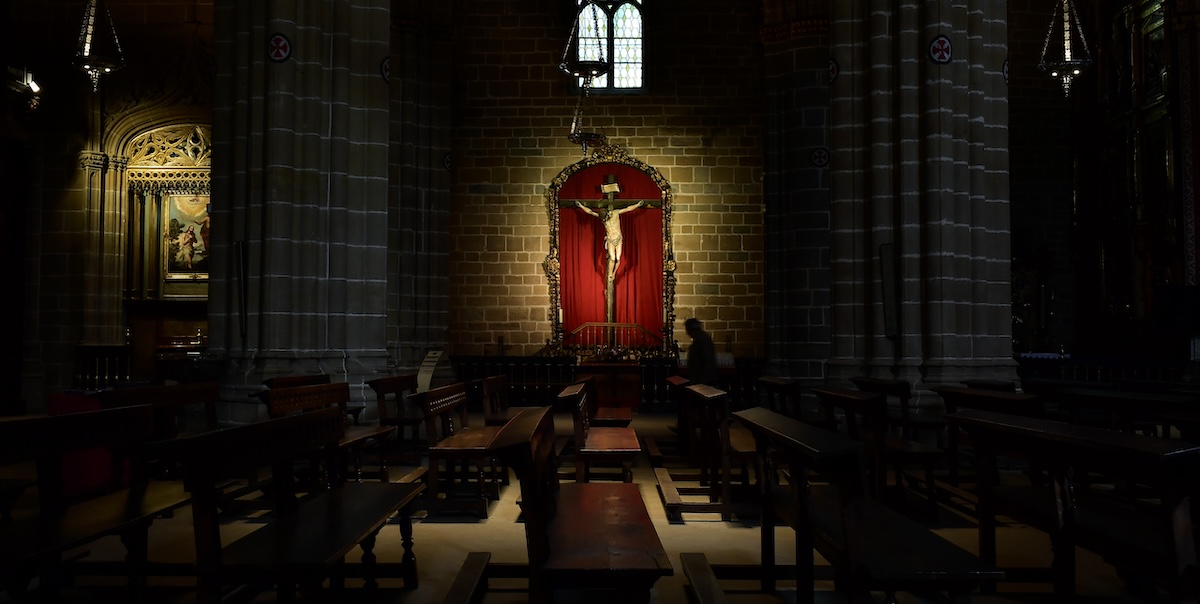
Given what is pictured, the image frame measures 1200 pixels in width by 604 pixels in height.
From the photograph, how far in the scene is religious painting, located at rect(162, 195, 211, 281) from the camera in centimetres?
1658

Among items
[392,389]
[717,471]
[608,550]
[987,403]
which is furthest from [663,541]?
[392,389]

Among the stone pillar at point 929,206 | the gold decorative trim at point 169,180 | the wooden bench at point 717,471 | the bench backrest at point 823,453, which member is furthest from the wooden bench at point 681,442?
the gold decorative trim at point 169,180

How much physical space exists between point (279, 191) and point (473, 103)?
983cm

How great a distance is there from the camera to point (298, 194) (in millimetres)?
9461

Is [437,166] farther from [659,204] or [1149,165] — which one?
[1149,165]

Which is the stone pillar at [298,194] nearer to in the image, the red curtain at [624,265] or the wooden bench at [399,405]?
the wooden bench at [399,405]

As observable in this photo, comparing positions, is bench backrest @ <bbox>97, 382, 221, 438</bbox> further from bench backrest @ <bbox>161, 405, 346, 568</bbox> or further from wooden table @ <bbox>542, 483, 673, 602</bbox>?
wooden table @ <bbox>542, 483, 673, 602</bbox>

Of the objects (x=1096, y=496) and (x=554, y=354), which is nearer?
(x=1096, y=496)

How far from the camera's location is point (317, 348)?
9.51 meters

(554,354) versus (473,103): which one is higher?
(473,103)

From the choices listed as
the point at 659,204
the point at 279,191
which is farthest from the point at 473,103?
the point at 279,191

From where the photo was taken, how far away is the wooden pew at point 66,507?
3693mm

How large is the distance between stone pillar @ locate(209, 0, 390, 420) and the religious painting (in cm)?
752

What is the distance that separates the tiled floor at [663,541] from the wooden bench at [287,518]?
0.48 meters
